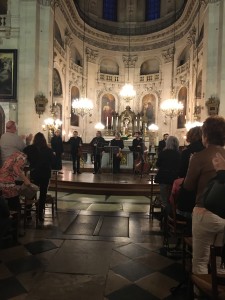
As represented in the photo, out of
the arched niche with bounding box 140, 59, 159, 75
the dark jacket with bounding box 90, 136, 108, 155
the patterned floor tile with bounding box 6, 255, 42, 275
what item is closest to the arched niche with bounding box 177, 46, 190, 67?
the arched niche with bounding box 140, 59, 159, 75

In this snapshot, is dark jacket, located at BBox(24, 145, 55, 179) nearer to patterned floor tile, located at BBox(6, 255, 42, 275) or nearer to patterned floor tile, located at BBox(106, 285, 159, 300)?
patterned floor tile, located at BBox(6, 255, 42, 275)

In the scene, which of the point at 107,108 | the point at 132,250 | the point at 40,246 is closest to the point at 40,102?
the point at 107,108

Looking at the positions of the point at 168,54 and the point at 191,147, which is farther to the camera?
the point at 168,54

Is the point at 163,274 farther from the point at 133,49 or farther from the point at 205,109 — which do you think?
the point at 133,49

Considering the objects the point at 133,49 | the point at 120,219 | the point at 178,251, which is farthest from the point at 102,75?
the point at 178,251

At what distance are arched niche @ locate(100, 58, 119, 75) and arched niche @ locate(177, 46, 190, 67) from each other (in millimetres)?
5674

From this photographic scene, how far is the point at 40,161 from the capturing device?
19.5 ft

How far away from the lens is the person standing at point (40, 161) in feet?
19.5

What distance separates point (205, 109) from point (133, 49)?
43.6ft

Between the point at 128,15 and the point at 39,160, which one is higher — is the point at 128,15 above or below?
above

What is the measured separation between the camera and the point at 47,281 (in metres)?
3.58

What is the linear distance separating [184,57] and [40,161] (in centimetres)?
2039

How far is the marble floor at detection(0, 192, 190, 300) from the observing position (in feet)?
11.1

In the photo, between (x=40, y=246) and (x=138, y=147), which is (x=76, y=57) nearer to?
(x=138, y=147)
